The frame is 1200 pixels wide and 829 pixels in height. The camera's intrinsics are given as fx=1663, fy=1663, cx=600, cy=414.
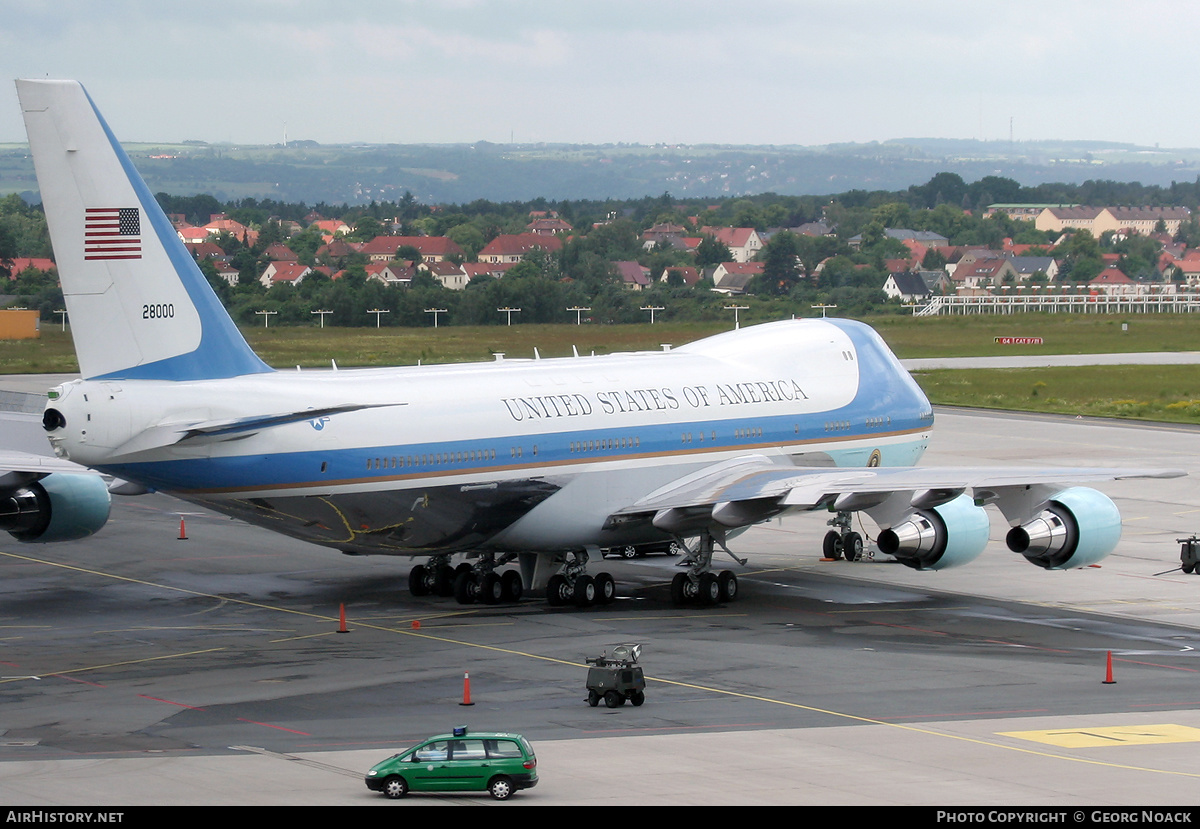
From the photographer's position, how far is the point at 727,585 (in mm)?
38625

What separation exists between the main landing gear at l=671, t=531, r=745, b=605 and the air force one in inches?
2.4

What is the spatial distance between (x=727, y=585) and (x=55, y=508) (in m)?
15.8

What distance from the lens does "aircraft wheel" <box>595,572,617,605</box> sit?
38.0m

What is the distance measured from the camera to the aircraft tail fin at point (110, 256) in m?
30.6

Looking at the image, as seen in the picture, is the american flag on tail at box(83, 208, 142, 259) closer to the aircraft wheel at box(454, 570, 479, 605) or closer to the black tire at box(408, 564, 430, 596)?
the aircraft wheel at box(454, 570, 479, 605)

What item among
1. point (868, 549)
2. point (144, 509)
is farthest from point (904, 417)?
point (144, 509)

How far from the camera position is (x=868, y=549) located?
4684 cm

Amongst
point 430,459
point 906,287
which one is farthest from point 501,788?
point 906,287

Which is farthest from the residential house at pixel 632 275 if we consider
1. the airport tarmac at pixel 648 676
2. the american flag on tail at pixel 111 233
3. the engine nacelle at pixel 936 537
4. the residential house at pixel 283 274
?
the american flag on tail at pixel 111 233

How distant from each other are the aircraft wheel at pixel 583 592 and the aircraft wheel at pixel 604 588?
0.73 feet

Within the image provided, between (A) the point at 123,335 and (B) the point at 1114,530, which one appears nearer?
(A) the point at 123,335

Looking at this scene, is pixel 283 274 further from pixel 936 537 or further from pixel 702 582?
pixel 936 537

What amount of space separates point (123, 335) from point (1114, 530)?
69.2 ft

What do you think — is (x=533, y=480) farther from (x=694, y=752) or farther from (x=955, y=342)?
(x=955, y=342)
